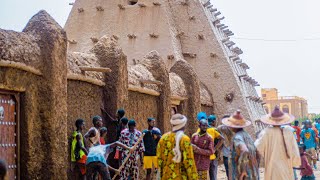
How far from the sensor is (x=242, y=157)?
8.73m

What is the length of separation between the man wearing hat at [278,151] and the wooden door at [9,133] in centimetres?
456

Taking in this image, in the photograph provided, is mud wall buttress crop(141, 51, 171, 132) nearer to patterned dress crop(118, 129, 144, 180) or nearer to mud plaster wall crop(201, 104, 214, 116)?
mud plaster wall crop(201, 104, 214, 116)

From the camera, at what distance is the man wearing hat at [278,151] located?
29.5 feet

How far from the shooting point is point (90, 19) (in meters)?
26.9

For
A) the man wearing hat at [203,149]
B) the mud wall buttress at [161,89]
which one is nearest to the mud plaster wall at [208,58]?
the mud wall buttress at [161,89]

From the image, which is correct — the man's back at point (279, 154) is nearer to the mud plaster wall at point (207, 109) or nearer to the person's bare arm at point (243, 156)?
the person's bare arm at point (243, 156)

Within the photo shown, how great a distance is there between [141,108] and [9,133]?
7.02m

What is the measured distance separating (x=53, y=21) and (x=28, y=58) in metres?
1.31

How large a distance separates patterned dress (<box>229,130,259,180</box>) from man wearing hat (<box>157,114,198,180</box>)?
604 millimetres

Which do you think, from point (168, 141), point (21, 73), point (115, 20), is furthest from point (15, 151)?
point (115, 20)

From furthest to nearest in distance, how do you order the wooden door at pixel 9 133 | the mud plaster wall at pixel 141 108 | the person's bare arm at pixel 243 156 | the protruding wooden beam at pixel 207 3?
the protruding wooden beam at pixel 207 3
the mud plaster wall at pixel 141 108
the wooden door at pixel 9 133
the person's bare arm at pixel 243 156

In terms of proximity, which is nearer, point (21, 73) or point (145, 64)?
point (21, 73)

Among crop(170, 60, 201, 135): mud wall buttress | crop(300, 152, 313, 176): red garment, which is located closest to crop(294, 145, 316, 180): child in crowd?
crop(300, 152, 313, 176): red garment

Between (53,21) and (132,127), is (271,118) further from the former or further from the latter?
(53,21)
